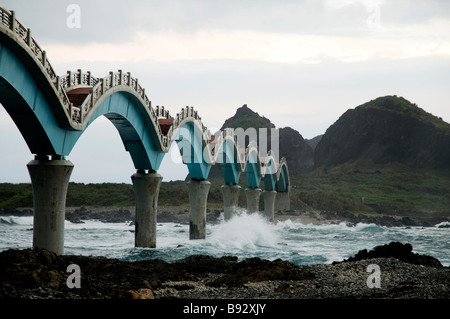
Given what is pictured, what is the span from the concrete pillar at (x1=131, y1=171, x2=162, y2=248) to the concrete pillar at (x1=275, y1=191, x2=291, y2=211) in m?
84.9

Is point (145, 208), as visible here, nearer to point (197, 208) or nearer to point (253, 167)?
point (197, 208)

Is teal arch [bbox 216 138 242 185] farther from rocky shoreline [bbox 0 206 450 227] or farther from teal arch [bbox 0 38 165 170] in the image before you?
teal arch [bbox 0 38 165 170]

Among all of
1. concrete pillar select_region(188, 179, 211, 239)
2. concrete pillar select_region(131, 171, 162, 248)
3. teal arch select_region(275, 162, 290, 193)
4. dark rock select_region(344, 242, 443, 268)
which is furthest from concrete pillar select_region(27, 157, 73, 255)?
teal arch select_region(275, 162, 290, 193)

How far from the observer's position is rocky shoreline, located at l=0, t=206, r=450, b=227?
103 metres

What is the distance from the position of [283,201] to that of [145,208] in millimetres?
87359

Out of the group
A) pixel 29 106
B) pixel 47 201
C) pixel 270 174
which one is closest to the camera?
pixel 29 106

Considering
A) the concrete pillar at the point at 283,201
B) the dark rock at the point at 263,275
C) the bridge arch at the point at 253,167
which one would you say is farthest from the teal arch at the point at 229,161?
the concrete pillar at the point at 283,201

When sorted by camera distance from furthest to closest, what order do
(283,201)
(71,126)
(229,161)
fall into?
(283,201) < (229,161) < (71,126)

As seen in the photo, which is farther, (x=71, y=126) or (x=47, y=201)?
(x=71, y=126)

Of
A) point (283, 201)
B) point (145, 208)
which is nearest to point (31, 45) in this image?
point (145, 208)

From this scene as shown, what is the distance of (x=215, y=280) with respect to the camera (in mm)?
24734

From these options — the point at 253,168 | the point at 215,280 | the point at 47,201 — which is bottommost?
the point at 215,280

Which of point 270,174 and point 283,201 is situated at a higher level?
point 270,174
